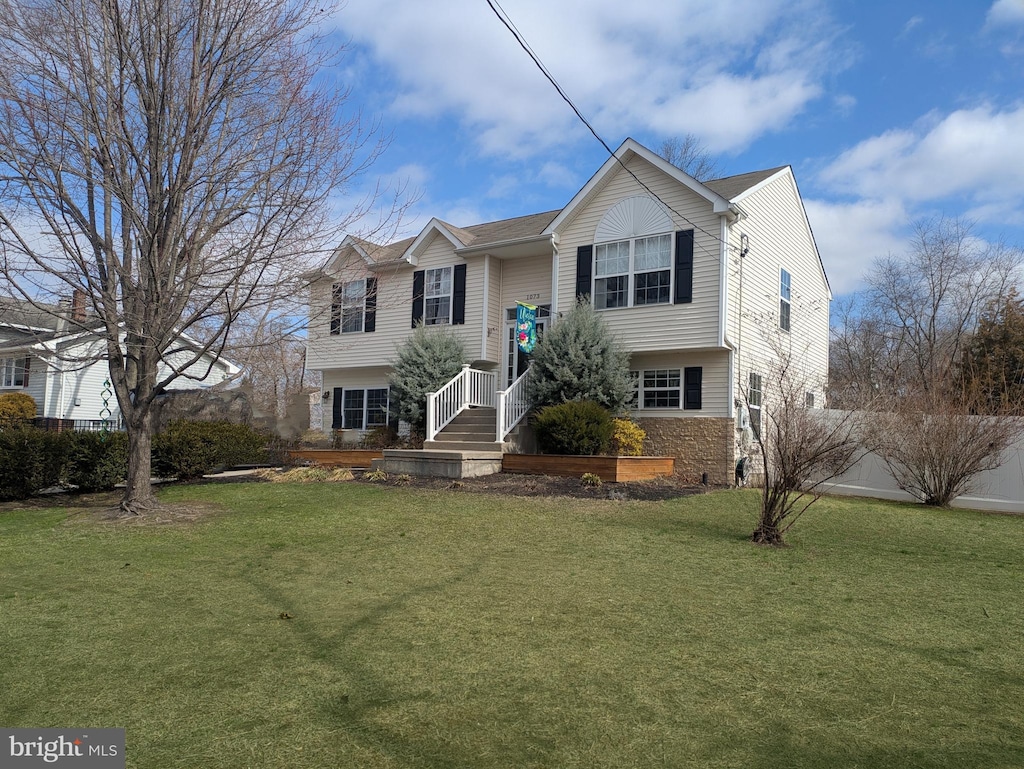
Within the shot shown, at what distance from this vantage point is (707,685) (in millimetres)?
3723

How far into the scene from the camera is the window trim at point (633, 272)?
15656mm

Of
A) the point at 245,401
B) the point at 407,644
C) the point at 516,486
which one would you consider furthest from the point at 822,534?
the point at 245,401

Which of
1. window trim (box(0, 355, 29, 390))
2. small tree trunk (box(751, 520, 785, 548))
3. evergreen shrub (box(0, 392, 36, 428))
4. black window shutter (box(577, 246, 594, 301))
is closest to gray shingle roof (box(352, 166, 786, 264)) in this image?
black window shutter (box(577, 246, 594, 301))

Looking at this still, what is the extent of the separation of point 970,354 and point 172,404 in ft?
74.0

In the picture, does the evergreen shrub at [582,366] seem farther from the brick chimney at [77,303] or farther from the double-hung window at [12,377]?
the double-hung window at [12,377]

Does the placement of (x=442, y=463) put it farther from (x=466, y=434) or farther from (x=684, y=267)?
(x=684, y=267)

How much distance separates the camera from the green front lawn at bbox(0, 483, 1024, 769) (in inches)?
121

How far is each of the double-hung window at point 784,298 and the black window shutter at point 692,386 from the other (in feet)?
11.4

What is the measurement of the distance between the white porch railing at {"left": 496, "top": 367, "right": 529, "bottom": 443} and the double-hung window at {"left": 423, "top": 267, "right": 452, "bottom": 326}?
451 centimetres

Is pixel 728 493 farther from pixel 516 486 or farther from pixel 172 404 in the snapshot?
pixel 172 404

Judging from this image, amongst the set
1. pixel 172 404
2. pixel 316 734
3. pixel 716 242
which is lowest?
pixel 316 734

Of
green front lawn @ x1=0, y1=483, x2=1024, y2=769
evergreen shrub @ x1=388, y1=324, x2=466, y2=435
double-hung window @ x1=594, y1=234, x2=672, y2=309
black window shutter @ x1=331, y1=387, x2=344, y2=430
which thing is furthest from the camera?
black window shutter @ x1=331, y1=387, x2=344, y2=430

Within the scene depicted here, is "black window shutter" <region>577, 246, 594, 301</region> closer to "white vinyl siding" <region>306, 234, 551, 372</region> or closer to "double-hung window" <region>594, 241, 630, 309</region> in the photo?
"double-hung window" <region>594, 241, 630, 309</region>

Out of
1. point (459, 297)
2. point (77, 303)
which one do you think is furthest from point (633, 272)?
point (77, 303)
